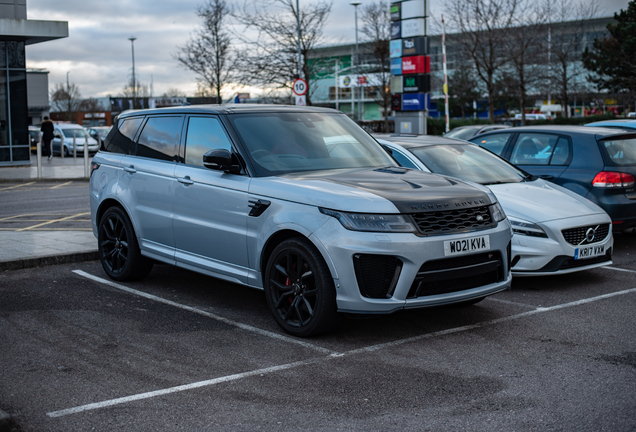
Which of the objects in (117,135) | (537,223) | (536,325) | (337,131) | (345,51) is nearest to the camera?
(536,325)

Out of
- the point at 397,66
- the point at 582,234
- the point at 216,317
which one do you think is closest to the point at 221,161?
the point at 216,317

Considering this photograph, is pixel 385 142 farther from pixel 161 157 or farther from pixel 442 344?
pixel 442 344

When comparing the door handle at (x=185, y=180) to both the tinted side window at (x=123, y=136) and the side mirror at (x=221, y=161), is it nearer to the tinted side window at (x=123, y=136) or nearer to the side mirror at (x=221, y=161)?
the side mirror at (x=221, y=161)

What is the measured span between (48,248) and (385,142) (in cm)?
435

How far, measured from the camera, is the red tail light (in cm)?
855

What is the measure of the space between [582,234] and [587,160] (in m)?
2.11

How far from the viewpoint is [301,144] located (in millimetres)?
5934

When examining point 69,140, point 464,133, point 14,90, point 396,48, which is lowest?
point 464,133

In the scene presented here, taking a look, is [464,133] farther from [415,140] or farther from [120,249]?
[120,249]

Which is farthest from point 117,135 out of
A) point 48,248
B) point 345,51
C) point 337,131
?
point 345,51

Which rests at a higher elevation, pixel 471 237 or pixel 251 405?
pixel 471 237

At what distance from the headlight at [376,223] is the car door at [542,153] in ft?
15.7

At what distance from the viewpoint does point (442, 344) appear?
16.6 ft

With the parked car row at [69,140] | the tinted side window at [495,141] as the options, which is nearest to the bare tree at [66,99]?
the parked car row at [69,140]
